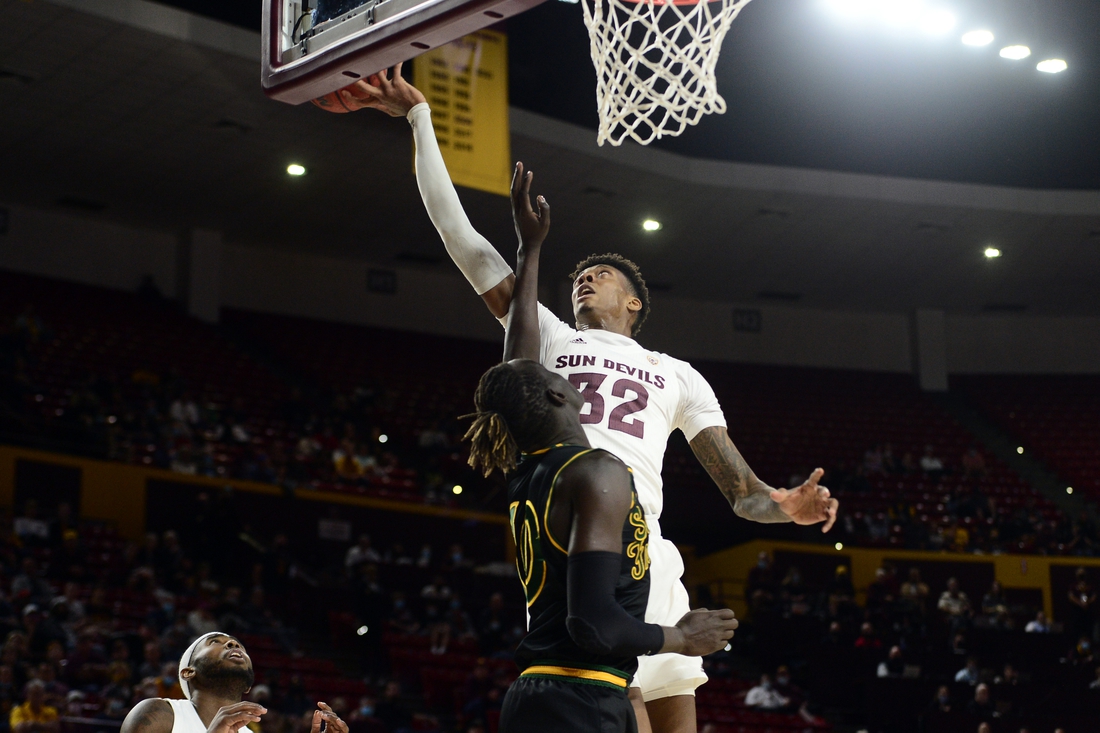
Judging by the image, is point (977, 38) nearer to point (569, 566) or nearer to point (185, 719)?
point (185, 719)

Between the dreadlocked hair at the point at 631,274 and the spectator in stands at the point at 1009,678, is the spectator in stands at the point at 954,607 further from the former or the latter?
the dreadlocked hair at the point at 631,274

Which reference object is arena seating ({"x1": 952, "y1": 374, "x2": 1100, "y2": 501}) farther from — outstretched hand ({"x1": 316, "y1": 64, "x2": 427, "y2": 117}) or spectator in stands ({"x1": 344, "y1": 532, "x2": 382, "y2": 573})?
outstretched hand ({"x1": 316, "y1": 64, "x2": 427, "y2": 117})

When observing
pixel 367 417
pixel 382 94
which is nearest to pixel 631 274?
pixel 382 94

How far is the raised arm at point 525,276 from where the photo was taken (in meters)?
4.01

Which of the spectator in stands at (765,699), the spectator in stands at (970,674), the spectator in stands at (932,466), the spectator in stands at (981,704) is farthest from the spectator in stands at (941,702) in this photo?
the spectator in stands at (932,466)

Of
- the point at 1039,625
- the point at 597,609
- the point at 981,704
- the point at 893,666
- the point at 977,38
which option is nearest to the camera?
the point at 597,609

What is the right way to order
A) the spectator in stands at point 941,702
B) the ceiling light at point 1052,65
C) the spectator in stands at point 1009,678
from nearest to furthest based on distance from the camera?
the spectator in stands at point 941,702 < the spectator in stands at point 1009,678 < the ceiling light at point 1052,65

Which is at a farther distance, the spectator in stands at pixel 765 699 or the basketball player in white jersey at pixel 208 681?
the spectator in stands at pixel 765 699

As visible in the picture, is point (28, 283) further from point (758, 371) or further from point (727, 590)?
point (758, 371)

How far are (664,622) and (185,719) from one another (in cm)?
171

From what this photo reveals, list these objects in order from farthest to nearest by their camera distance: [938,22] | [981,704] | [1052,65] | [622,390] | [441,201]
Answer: [1052,65]
[938,22]
[981,704]
[441,201]
[622,390]

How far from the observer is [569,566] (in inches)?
116

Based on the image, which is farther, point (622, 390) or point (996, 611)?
point (996, 611)

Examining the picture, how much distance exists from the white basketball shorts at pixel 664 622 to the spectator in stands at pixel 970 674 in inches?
458
